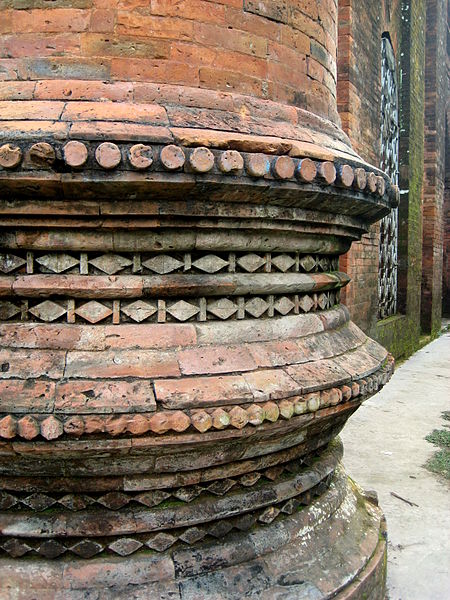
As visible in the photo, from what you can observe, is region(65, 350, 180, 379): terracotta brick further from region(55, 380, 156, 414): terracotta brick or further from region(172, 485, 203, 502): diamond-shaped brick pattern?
region(172, 485, 203, 502): diamond-shaped brick pattern

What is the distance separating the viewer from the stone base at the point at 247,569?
170 centimetres

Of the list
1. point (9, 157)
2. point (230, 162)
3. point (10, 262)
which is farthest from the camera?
point (10, 262)

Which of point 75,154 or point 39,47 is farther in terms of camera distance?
point 39,47

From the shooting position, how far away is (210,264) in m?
1.81

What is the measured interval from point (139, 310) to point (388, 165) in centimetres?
807

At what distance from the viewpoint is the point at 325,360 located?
199 cm

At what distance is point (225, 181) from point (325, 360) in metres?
0.77

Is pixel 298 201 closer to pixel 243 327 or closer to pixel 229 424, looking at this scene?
pixel 243 327

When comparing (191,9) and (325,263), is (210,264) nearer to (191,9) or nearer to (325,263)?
(325,263)

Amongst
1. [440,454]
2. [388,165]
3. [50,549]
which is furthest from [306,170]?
[388,165]

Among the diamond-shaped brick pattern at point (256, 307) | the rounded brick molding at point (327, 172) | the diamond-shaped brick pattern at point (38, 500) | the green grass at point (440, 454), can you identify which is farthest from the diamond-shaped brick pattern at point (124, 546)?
the green grass at point (440, 454)

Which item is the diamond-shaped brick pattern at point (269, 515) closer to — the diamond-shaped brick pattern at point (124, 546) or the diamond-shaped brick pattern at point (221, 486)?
the diamond-shaped brick pattern at point (221, 486)

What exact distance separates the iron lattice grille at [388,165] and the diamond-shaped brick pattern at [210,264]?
6851 mm

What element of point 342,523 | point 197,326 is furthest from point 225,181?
point 342,523
